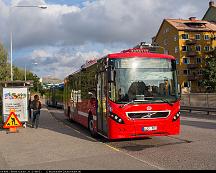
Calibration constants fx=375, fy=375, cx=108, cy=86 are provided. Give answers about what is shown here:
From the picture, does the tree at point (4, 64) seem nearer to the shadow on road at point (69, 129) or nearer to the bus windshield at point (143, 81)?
the shadow on road at point (69, 129)

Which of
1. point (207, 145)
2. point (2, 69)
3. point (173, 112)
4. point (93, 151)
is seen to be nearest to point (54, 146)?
point (93, 151)

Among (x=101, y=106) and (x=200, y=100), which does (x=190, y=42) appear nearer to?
(x=200, y=100)

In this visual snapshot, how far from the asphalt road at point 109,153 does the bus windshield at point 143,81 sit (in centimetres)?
152

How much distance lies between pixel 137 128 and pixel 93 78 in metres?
3.29

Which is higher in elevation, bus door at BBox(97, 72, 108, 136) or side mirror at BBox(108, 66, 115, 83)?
side mirror at BBox(108, 66, 115, 83)

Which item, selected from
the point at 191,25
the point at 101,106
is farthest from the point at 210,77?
the point at 101,106

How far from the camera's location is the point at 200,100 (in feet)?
108

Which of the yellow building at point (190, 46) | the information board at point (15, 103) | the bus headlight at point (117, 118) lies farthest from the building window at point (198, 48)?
the bus headlight at point (117, 118)

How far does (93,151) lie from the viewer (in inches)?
425

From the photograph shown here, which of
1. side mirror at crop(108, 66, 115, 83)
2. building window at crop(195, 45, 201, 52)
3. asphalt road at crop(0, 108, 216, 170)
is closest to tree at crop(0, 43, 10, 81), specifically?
asphalt road at crop(0, 108, 216, 170)

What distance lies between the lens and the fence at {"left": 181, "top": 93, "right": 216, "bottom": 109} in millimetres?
31081

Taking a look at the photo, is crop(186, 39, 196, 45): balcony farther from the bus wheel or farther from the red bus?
the red bus

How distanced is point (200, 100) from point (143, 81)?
2238 cm

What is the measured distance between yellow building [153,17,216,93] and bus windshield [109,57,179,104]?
2647 inches
